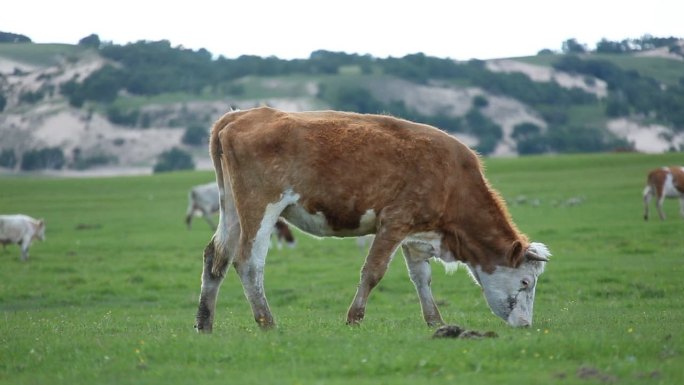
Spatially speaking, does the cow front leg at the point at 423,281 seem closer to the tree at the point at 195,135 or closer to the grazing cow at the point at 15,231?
the grazing cow at the point at 15,231

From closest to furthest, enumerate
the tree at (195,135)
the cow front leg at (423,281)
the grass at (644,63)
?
Result: the cow front leg at (423,281) → the tree at (195,135) → the grass at (644,63)

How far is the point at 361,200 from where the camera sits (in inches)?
512

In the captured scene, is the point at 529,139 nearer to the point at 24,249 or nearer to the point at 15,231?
the point at 15,231

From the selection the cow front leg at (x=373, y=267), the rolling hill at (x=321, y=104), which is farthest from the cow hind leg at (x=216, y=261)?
the rolling hill at (x=321, y=104)

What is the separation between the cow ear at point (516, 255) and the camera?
13.7 meters

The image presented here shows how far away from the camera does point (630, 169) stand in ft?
208

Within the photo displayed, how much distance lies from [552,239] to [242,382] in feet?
83.2

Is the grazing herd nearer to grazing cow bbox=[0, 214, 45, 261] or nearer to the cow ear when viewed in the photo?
the cow ear

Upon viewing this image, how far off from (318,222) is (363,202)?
0.60 m

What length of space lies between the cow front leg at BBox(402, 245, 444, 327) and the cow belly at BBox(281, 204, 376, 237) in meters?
1.14

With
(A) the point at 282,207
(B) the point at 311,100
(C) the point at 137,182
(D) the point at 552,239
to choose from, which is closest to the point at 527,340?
(A) the point at 282,207

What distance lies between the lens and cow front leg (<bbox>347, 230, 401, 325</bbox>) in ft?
43.1

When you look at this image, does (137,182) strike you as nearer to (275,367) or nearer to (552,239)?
(552,239)

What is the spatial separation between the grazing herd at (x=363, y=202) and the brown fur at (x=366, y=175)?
0.01 metres
